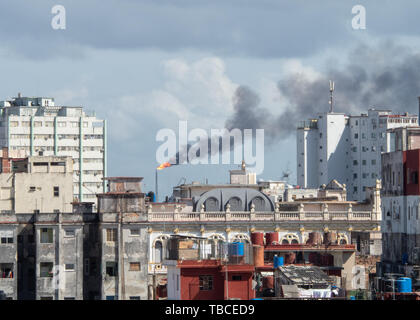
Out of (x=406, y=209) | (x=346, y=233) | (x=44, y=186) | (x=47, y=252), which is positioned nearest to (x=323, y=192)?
(x=346, y=233)

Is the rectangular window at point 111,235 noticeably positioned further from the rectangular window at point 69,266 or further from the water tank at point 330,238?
the water tank at point 330,238

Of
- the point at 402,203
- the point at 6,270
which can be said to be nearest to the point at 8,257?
the point at 6,270

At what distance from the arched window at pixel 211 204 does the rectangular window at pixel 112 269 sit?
44.7 m

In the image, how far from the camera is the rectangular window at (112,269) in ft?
378

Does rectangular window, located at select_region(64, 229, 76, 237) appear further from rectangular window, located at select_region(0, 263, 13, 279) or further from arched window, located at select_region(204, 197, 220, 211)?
arched window, located at select_region(204, 197, 220, 211)

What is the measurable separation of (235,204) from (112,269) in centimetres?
4643

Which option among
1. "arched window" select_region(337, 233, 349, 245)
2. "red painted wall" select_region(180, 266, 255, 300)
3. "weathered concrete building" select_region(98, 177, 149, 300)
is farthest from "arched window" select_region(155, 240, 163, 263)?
"red painted wall" select_region(180, 266, 255, 300)

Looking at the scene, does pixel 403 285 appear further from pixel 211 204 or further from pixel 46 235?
pixel 211 204

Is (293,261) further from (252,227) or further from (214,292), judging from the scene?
(252,227)

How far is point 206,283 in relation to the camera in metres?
90.2

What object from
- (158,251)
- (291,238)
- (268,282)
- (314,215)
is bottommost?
(268,282)

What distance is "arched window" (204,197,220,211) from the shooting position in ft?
523

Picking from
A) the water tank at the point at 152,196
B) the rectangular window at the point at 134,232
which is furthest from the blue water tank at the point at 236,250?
the water tank at the point at 152,196

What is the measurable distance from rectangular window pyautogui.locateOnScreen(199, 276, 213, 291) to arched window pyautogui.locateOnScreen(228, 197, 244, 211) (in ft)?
228
